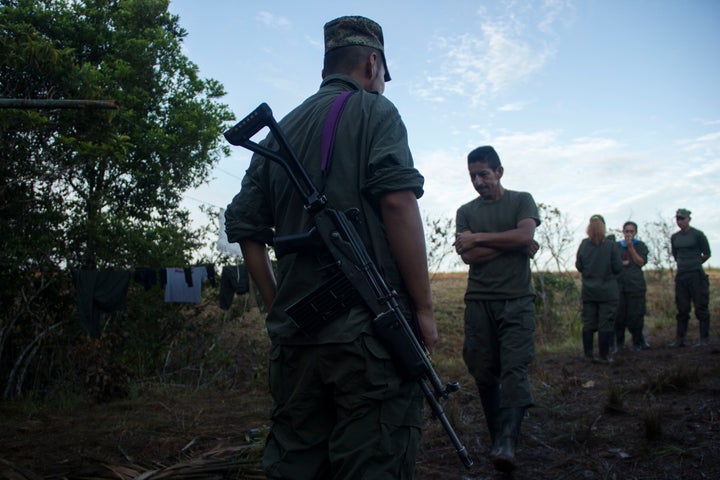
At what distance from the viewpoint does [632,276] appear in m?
9.20

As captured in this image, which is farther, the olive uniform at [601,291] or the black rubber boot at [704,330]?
the black rubber boot at [704,330]

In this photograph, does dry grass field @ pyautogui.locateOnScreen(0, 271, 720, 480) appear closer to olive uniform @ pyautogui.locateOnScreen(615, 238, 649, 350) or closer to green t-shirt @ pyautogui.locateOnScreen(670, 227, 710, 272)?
olive uniform @ pyautogui.locateOnScreen(615, 238, 649, 350)

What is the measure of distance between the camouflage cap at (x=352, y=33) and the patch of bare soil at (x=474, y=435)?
2.55 m

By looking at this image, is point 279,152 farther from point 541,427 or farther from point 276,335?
point 541,427

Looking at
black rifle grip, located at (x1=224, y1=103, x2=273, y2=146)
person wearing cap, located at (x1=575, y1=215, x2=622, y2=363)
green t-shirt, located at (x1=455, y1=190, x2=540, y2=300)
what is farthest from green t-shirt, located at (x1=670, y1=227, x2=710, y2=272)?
black rifle grip, located at (x1=224, y1=103, x2=273, y2=146)

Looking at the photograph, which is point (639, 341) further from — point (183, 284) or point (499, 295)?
point (183, 284)

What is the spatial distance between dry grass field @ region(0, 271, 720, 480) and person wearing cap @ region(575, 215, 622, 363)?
16.7 inches

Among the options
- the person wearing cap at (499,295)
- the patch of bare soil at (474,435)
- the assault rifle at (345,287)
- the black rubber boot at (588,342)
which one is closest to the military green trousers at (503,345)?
the person wearing cap at (499,295)

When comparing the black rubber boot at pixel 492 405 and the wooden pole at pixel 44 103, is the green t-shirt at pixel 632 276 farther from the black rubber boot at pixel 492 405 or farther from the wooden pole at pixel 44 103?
the wooden pole at pixel 44 103

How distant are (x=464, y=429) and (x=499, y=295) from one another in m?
1.35

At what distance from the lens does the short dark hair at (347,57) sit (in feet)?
6.98

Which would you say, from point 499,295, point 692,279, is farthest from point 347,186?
point 692,279

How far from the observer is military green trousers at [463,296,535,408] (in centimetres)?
347

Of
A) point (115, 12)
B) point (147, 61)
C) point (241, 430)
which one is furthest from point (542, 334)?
point (115, 12)
